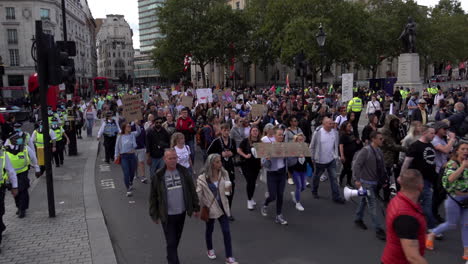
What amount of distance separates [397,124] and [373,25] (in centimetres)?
4869

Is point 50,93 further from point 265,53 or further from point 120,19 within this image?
point 120,19

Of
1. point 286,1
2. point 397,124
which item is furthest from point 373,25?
point 397,124

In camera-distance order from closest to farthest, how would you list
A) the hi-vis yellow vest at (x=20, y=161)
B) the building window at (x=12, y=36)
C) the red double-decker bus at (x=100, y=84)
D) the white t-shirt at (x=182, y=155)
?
the hi-vis yellow vest at (x=20, y=161) < the white t-shirt at (x=182, y=155) < the red double-decker bus at (x=100, y=84) < the building window at (x=12, y=36)

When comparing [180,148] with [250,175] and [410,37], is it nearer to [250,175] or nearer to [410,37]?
[250,175]

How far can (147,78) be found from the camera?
172m

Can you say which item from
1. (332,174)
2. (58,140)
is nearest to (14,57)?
(58,140)

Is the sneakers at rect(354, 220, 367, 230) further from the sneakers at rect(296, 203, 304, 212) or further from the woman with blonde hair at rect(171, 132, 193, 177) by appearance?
the woman with blonde hair at rect(171, 132, 193, 177)

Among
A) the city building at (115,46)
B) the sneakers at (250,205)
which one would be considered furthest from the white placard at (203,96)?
the city building at (115,46)

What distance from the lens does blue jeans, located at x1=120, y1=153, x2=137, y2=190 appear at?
9062mm

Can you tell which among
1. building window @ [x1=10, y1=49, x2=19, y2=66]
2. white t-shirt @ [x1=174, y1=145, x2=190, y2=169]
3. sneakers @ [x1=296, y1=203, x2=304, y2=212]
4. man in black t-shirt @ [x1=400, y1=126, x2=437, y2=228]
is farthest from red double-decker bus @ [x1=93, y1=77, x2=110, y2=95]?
man in black t-shirt @ [x1=400, y1=126, x2=437, y2=228]

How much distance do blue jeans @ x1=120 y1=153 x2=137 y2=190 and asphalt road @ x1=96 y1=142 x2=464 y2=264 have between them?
718 millimetres

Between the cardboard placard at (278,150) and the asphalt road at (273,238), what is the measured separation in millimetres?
1193

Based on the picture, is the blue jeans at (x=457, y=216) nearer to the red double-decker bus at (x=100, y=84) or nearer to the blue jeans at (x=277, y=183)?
the blue jeans at (x=277, y=183)

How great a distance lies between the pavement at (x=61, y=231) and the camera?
19.0 feet
